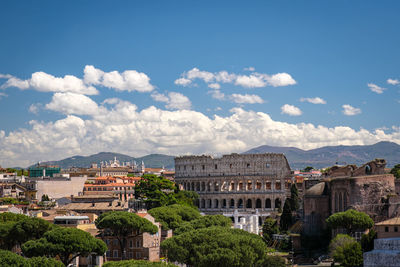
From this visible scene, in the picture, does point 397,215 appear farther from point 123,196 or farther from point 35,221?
point 123,196

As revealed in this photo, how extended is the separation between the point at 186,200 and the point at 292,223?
82.4 ft

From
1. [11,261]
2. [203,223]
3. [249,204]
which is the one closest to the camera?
[11,261]

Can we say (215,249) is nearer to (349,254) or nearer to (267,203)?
(349,254)

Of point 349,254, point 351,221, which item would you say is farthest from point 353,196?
point 349,254

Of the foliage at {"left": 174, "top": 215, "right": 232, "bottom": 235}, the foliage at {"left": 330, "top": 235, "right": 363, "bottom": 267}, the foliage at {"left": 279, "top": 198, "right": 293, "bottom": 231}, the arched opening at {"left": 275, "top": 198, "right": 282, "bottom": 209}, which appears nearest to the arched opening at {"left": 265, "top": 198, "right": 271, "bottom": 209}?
the arched opening at {"left": 275, "top": 198, "right": 282, "bottom": 209}

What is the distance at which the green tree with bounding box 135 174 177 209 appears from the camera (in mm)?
90450

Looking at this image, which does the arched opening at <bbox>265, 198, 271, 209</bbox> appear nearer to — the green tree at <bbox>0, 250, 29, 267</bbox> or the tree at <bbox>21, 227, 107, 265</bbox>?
the tree at <bbox>21, 227, 107, 265</bbox>

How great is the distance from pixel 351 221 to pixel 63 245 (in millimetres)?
28055

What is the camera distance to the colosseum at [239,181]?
111312 mm

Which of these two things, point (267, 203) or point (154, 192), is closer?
point (154, 192)

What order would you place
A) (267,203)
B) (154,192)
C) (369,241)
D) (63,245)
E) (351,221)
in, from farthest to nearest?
(267,203) → (154,192) → (351,221) → (369,241) → (63,245)

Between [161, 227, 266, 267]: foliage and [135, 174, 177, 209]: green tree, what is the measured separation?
38.6 m

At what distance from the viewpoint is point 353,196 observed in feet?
207

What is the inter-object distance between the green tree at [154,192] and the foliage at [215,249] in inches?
1518
